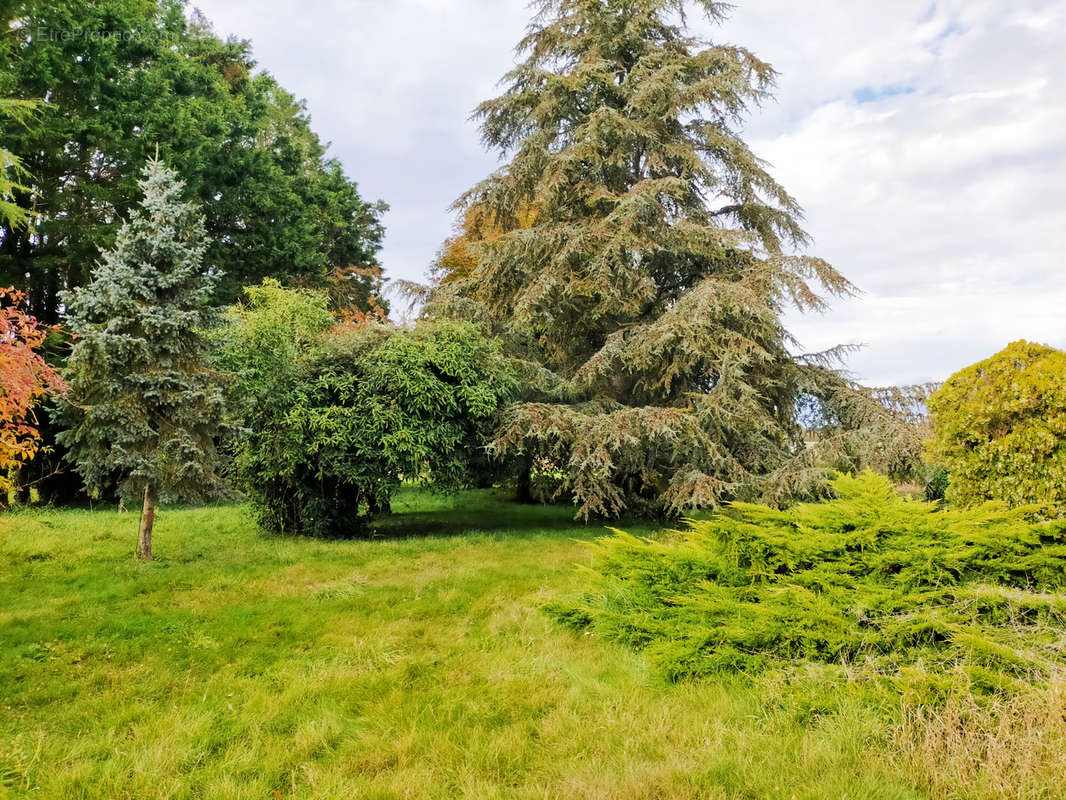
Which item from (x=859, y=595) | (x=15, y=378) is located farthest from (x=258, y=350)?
(x=859, y=595)

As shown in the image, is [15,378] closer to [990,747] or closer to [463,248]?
[990,747]

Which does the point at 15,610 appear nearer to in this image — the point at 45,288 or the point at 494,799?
the point at 494,799

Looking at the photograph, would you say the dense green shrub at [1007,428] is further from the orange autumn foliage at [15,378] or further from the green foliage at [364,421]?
the orange autumn foliage at [15,378]

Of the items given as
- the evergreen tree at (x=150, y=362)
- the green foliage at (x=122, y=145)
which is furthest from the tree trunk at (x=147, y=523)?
the green foliage at (x=122, y=145)

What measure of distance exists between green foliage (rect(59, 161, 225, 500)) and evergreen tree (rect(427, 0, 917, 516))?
504 centimetres

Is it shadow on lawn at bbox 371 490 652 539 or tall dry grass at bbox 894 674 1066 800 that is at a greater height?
tall dry grass at bbox 894 674 1066 800

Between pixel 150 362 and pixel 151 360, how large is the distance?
0.06m

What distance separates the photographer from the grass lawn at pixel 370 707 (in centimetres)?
307

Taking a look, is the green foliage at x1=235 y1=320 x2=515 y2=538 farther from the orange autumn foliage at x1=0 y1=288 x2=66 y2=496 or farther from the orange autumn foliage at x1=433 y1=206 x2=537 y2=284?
the orange autumn foliage at x1=433 y1=206 x2=537 y2=284

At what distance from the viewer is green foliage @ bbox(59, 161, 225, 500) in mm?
8430

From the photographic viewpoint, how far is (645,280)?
12.9 m

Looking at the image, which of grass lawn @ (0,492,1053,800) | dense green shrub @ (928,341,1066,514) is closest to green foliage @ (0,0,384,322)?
grass lawn @ (0,492,1053,800)

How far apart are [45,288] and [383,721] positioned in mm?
18711

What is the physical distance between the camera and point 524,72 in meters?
15.1
